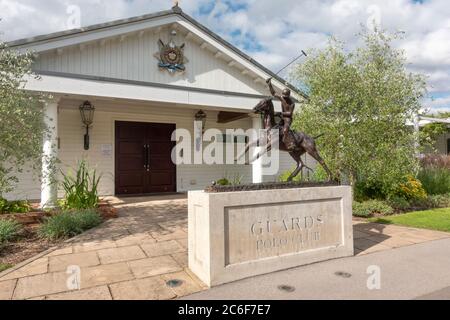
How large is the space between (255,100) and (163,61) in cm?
301

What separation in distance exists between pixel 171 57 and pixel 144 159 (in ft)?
11.7

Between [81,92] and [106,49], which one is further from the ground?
[106,49]

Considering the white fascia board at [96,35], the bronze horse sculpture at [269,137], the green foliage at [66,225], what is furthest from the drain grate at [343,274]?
the white fascia board at [96,35]

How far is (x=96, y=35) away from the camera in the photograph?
24.3ft

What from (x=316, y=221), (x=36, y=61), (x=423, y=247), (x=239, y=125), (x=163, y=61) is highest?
(x=163, y=61)

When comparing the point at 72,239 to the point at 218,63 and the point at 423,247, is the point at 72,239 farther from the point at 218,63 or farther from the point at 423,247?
the point at 218,63

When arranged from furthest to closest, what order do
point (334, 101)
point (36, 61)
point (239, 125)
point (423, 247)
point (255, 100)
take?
point (239, 125)
point (255, 100)
point (334, 101)
point (36, 61)
point (423, 247)

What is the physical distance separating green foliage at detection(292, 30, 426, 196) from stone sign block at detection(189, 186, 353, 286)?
3547 millimetres

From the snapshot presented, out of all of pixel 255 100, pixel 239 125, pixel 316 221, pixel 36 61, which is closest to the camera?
pixel 316 221

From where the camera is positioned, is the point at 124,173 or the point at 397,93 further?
the point at 124,173

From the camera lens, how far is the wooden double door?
9.86 m

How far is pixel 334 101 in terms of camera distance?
7.64 m

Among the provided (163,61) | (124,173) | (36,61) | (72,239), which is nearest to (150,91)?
(163,61)

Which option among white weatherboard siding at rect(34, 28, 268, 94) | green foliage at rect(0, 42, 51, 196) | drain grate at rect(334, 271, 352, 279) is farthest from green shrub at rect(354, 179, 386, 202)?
green foliage at rect(0, 42, 51, 196)
